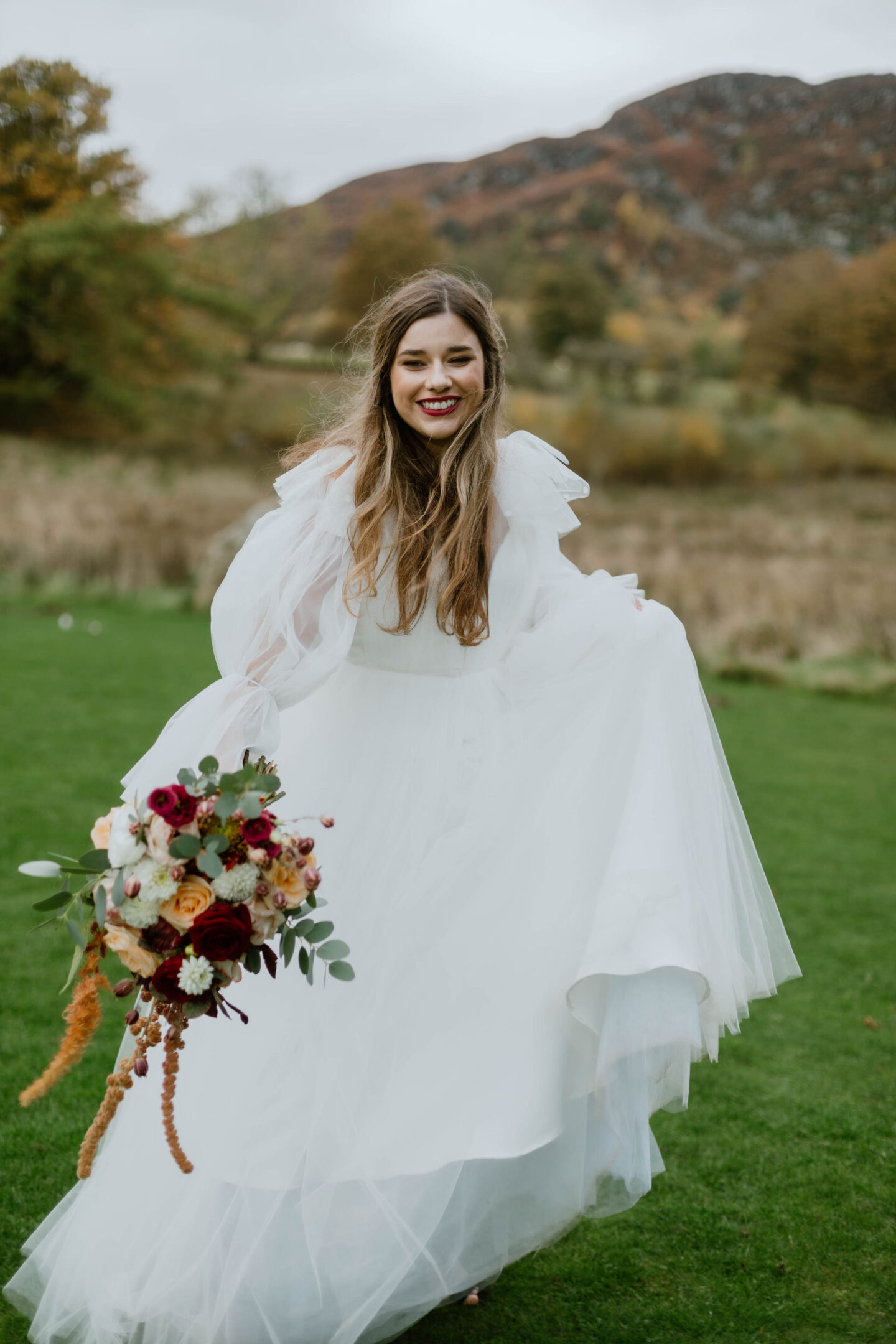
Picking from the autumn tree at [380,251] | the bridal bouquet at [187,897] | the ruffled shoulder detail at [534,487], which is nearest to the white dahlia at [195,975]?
the bridal bouquet at [187,897]

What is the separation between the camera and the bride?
2.00 m

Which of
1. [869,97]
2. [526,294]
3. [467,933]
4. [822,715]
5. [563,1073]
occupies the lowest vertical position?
[822,715]

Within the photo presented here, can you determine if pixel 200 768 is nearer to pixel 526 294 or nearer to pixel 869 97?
pixel 869 97

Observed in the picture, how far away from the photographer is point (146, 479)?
1998cm

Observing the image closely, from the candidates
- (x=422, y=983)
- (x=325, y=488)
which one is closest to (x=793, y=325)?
(x=325, y=488)

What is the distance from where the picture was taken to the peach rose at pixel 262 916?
175 cm

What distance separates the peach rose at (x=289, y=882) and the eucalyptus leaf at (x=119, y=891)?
23cm

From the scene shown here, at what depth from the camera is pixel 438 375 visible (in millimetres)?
2379

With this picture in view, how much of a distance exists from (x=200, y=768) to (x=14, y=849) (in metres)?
4.06

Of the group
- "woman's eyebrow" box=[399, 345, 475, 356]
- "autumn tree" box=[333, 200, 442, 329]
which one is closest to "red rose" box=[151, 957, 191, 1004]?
"woman's eyebrow" box=[399, 345, 475, 356]

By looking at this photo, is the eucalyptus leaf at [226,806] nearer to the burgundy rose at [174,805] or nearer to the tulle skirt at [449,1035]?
the burgundy rose at [174,805]

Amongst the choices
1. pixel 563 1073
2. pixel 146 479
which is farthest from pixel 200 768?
pixel 146 479

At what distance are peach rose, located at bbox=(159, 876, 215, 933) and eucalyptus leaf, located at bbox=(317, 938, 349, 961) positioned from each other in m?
0.24

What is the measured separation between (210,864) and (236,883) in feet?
0.20
